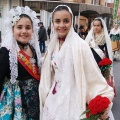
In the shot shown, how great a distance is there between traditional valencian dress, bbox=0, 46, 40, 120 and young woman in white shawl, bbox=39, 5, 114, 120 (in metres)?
0.10

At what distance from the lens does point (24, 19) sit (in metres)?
2.32

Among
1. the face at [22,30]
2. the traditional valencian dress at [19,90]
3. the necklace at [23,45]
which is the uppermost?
the face at [22,30]

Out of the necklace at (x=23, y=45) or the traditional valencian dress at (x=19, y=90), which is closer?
the traditional valencian dress at (x=19, y=90)

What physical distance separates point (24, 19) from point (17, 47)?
0.89 ft

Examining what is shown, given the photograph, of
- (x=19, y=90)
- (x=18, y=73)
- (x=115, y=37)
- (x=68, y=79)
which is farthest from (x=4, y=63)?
(x=115, y=37)

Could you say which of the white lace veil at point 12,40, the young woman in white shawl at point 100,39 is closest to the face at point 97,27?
the young woman in white shawl at point 100,39

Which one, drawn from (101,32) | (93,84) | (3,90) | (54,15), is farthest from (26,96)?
(101,32)

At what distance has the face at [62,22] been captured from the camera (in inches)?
87.5

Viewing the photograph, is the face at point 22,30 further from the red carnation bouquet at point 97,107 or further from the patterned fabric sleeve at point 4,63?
the red carnation bouquet at point 97,107

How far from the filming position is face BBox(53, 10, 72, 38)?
2.22m

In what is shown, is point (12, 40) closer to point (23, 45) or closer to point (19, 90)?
point (23, 45)

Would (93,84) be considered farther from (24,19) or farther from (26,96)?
(24,19)

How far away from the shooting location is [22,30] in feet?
7.55

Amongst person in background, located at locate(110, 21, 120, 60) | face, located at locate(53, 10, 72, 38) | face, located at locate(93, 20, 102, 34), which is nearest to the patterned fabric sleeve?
face, located at locate(53, 10, 72, 38)
